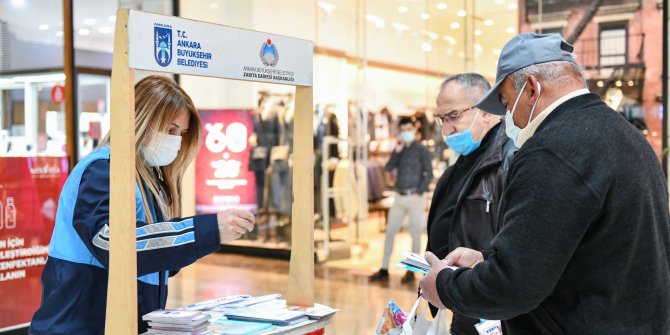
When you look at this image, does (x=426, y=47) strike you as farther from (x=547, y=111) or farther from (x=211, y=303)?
(x=547, y=111)

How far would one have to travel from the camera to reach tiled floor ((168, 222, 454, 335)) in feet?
20.7

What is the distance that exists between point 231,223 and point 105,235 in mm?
327

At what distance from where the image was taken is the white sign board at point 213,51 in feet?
6.15

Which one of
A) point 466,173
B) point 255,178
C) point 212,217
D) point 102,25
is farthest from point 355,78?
point 212,217

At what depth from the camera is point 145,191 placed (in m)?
2.20

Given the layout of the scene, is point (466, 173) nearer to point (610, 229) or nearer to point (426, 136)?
point (610, 229)

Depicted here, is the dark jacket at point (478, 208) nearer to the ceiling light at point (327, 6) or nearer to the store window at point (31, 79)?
the store window at point (31, 79)

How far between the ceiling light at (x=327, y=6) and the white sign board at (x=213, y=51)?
22.1ft

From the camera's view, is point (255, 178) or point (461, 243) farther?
point (255, 178)

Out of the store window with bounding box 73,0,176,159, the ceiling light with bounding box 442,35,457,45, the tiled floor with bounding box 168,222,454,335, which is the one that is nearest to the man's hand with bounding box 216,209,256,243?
the tiled floor with bounding box 168,222,454,335

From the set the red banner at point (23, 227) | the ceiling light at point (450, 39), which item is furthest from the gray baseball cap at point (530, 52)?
the ceiling light at point (450, 39)

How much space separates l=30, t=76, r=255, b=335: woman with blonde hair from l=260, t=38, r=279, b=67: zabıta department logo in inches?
11.4

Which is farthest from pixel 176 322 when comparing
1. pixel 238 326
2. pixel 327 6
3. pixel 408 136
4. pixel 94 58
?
pixel 327 6

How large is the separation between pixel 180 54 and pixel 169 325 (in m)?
0.74
